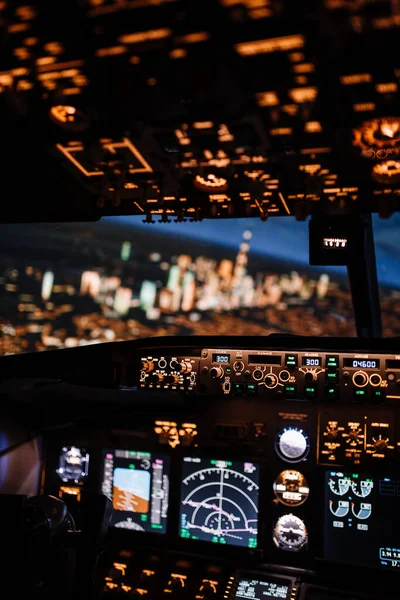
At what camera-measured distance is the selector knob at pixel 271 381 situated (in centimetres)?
260

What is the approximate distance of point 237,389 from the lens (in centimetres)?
264

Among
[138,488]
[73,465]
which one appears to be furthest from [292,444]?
[73,465]

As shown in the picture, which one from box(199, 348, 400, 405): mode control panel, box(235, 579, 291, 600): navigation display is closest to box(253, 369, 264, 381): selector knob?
box(199, 348, 400, 405): mode control panel

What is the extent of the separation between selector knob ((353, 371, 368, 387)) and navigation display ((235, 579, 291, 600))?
0.95 m

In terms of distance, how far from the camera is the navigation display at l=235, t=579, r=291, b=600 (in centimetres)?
238

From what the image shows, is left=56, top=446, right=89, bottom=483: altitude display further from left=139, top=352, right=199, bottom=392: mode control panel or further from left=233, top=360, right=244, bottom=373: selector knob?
left=233, top=360, right=244, bottom=373: selector knob

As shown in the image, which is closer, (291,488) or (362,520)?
(362,520)

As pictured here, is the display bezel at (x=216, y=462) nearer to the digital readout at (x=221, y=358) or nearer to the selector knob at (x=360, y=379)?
the digital readout at (x=221, y=358)

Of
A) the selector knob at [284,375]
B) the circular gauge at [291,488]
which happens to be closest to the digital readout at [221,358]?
the selector knob at [284,375]

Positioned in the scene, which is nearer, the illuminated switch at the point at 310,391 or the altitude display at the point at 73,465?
the illuminated switch at the point at 310,391

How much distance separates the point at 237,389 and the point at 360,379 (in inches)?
22.9

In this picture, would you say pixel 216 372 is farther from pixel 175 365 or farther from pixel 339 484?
pixel 339 484

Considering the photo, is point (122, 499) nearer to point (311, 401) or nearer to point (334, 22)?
point (311, 401)

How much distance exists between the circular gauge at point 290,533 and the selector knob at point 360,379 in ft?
2.25
